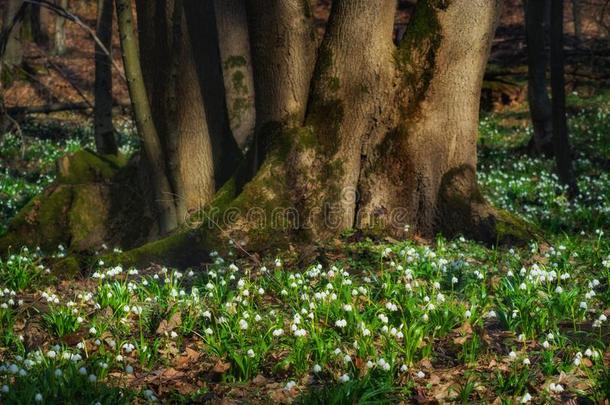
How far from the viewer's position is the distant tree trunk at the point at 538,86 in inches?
563

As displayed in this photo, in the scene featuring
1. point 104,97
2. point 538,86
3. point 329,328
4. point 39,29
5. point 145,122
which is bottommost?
point 329,328

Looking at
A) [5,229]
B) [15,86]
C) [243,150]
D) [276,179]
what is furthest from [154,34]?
[15,86]

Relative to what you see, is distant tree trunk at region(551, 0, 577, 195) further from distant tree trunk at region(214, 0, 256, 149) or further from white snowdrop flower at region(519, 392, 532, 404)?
white snowdrop flower at region(519, 392, 532, 404)

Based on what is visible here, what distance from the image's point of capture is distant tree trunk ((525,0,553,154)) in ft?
46.9

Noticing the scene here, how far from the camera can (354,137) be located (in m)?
7.73

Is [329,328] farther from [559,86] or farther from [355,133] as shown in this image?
[559,86]

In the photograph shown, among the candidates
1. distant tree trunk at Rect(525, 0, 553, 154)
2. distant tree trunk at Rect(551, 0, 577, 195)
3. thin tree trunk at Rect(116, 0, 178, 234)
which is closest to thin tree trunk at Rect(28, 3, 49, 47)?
distant tree trunk at Rect(525, 0, 553, 154)

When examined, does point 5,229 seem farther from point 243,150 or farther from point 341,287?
point 341,287

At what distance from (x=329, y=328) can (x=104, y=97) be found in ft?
26.2

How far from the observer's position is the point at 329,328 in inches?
219

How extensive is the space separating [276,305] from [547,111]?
9.56m

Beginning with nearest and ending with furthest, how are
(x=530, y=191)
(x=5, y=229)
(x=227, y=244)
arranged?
1. (x=227, y=244)
2. (x=5, y=229)
3. (x=530, y=191)

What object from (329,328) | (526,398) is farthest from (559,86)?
(526,398)

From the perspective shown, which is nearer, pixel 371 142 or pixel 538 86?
pixel 371 142
